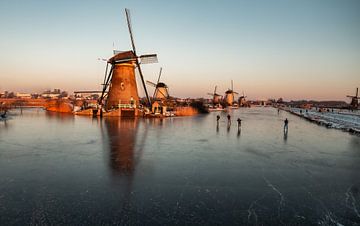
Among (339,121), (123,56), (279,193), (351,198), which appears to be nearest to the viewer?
(351,198)

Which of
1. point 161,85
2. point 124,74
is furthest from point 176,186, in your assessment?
point 161,85

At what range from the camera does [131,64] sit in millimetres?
39844

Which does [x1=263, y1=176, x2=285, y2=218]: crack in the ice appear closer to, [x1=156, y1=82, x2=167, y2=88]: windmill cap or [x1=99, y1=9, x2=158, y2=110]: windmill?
[x1=99, y1=9, x2=158, y2=110]: windmill

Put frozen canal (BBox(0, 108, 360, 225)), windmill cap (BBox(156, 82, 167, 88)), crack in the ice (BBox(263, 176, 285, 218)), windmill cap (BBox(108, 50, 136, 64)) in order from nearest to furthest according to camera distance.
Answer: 1. frozen canal (BBox(0, 108, 360, 225))
2. crack in the ice (BBox(263, 176, 285, 218))
3. windmill cap (BBox(108, 50, 136, 64))
4. windmill cap (BBox(156, 82, 167, 88))

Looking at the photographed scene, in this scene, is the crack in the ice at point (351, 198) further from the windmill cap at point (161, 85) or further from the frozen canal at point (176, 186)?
the windmill cap at point (161, 85)

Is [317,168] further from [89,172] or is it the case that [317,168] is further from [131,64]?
[131,64]

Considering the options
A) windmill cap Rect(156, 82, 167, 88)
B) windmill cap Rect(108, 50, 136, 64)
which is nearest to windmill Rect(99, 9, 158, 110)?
windmill cap Rect(108, 50, 136, 64)


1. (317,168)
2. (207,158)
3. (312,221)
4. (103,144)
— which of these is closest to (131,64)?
(103,144)

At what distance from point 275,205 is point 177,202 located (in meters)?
2.74

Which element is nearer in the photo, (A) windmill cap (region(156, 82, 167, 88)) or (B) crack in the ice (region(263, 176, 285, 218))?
(B) crack in the ice (region(263, 176, 285, 218))

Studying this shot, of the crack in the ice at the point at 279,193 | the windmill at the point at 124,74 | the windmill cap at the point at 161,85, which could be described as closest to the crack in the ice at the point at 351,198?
the crack in the ice at the point at 279,193

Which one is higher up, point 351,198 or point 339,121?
point 339,121

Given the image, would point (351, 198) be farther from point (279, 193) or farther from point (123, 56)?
point (123, 56)

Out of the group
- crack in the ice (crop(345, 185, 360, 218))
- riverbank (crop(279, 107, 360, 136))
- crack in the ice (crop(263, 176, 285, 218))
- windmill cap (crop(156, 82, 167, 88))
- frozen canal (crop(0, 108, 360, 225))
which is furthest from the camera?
windmill cap (crop(156, 82, 167, 88))
